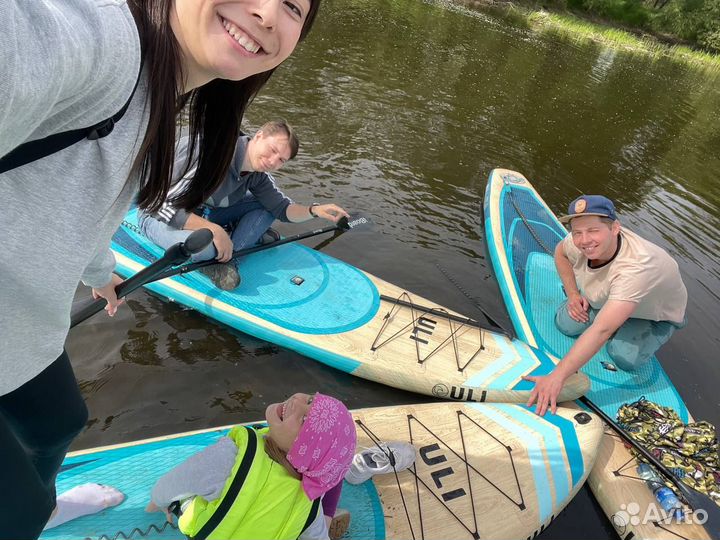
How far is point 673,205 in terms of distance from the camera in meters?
9.35

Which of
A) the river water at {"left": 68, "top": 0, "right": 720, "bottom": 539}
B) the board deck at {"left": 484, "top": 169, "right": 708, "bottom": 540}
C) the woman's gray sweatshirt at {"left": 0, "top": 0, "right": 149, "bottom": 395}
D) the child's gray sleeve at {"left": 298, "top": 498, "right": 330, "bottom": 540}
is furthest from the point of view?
the river water at {"left": 68, "top": 0, "right": 720, "bottom": 539}

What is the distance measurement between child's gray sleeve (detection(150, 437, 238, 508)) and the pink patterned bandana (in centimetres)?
28

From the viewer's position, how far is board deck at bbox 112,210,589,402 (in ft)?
13.4

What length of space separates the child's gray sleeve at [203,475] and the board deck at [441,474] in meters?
0.62

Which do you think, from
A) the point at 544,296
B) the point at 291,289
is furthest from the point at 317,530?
the point at 544,296

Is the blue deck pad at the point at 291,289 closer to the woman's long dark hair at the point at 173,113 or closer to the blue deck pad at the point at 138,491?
the blue deck pad at the point at 138,491

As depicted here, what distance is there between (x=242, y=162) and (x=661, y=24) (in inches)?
1690

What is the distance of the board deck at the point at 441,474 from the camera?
2656 millimetres

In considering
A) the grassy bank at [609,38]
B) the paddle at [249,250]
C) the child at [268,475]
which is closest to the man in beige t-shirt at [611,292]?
the child at [268,475]

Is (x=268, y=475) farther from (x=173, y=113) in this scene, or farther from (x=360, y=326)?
(x=360, y=326)

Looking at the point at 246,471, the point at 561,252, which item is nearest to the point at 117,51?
the point at 246,471

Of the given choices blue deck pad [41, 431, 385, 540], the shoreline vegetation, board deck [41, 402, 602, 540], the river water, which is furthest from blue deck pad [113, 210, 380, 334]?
the shoreline vegetation

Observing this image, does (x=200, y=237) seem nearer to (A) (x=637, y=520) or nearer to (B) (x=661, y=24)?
(A) (x=637, y=520)

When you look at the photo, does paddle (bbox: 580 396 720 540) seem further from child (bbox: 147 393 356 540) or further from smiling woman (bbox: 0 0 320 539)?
smiling woman (bbox: 0 0 320 539)
